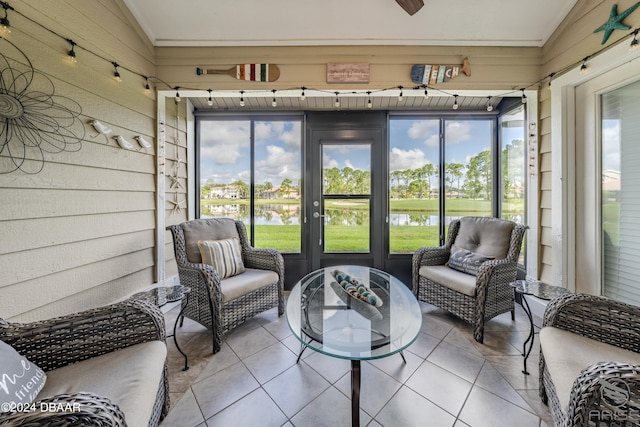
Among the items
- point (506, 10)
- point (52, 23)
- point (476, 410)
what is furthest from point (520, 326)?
point (52, 23)

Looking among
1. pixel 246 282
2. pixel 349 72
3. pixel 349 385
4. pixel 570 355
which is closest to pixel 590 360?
pixel 570 355

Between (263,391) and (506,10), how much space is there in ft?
11.8

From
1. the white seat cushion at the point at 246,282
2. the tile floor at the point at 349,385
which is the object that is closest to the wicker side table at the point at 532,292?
the tile floor at the point at 349,385

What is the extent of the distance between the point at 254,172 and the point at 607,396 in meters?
3.17

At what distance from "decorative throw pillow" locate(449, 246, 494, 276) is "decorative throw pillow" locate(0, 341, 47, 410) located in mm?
2830

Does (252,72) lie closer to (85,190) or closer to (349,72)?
(349,72)

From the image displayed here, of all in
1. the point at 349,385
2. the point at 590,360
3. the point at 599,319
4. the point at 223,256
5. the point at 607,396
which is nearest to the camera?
the point at 607,396

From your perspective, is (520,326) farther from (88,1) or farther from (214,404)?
(88,1)

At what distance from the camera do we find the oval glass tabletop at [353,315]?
1.18m

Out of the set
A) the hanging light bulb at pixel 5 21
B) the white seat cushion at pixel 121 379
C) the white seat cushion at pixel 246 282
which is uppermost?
the hanging light bulb at pixel 5 21

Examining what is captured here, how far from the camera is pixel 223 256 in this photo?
84.5 inches

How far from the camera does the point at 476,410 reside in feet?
4.22

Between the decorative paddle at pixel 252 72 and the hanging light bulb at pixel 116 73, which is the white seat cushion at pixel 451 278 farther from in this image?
the hanging light bulb at pixel 116 73

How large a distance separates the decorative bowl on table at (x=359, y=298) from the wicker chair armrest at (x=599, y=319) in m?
0.96
